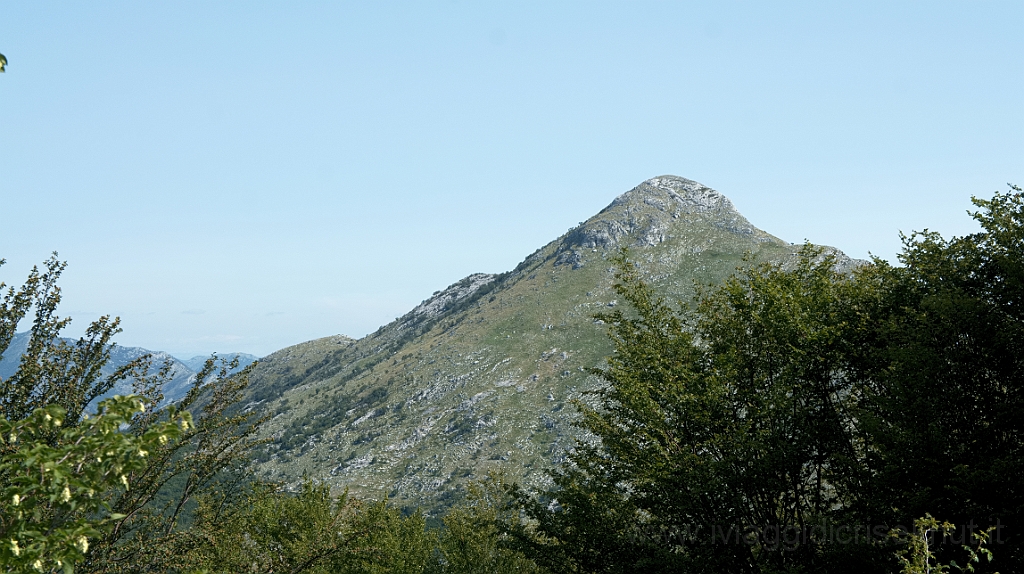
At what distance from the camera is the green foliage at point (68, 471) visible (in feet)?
18.9

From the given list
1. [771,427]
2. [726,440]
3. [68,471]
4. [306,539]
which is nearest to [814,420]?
[771,427]

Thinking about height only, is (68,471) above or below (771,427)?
above

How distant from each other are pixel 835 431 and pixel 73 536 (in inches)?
760

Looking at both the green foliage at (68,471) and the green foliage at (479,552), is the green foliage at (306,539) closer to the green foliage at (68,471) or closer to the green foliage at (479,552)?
the green foliage at (479,552)

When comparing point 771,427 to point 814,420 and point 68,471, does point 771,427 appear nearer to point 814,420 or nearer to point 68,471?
point 814,420

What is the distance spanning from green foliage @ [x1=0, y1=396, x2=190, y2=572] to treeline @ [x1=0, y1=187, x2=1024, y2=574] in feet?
22.0

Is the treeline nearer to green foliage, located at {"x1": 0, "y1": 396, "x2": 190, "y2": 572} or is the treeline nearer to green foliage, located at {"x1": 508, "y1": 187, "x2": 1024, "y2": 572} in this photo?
green foliage, located at {"x1": 508, "y1": 187, "x2": 1024, "y2": 572}

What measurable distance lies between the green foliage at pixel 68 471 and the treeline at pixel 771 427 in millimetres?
6709

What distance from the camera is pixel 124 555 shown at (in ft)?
46.1

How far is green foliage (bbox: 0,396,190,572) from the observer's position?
5766mm

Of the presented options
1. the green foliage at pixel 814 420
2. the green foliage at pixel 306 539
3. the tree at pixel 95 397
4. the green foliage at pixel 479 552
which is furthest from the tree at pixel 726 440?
the green foliage at pixel 479 552

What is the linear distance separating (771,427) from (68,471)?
17447 millimetres

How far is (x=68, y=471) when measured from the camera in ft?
19.0

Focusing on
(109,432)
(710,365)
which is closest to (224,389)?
(109,432)
